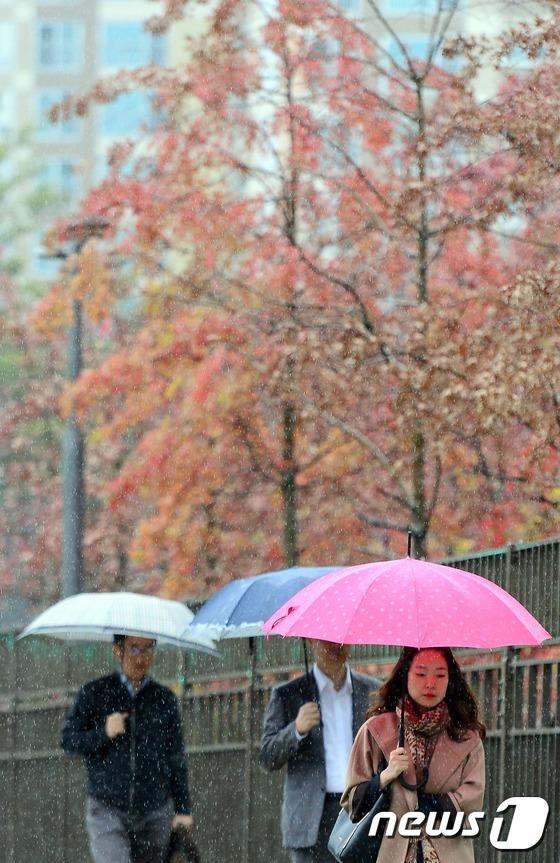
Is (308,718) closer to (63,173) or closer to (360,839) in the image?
(360,839)

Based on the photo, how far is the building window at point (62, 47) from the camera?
11244cm

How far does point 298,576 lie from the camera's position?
10203 millimetres

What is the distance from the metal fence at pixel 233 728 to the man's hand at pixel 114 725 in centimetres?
191

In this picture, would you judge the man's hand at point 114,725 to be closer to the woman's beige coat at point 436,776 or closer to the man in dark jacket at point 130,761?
the man in dark jacket at point 130,761

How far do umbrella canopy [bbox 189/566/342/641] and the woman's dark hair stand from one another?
9.92 ft

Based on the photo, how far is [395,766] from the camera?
21.6 feet

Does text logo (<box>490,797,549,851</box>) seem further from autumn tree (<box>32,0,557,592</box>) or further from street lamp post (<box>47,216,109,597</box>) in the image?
street lamp post (<box>47,216,109,597</box>)

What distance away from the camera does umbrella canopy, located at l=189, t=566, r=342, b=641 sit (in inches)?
398

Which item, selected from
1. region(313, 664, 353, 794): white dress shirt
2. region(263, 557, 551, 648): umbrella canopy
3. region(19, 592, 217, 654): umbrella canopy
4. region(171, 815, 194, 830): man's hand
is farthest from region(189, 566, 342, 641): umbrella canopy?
region(263, 557, 551, 648): umbrella canopy

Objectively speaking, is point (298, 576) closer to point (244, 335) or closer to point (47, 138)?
point (244, 335)

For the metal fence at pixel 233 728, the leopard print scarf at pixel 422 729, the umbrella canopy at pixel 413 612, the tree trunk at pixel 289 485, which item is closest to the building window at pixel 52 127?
the tree trunk at pixel 289 485

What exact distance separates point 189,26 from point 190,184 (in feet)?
278

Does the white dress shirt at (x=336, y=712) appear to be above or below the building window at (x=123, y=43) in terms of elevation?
below

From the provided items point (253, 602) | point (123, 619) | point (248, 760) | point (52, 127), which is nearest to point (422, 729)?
point (253, 602)
